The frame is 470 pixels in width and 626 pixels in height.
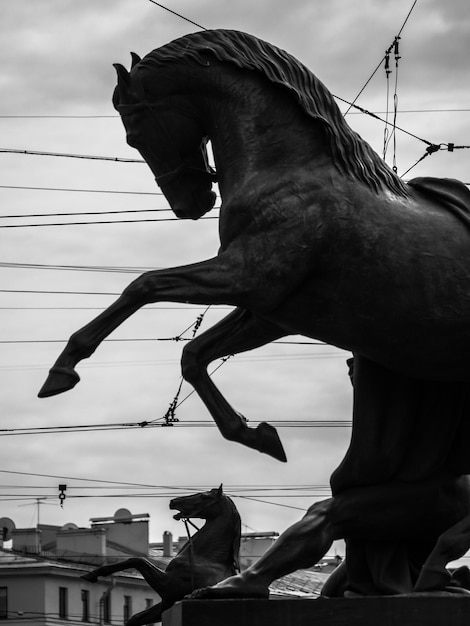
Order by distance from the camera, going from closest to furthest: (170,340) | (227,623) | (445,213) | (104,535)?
(227,623) < (445,213) < (170,340) < (104,535)

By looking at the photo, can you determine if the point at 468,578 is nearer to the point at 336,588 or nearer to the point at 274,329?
the point at 336,588

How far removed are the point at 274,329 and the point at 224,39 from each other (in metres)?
1.52

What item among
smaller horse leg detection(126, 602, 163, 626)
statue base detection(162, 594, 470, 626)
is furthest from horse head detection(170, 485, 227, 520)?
statue base detection(162, 594, 470, 626)

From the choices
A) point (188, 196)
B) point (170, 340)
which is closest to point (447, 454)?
point (188, 196)

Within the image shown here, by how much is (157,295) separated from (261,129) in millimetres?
1029

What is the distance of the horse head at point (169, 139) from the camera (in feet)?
28.1

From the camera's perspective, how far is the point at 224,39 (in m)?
8.48

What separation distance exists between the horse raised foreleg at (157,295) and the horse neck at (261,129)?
55 centimetres

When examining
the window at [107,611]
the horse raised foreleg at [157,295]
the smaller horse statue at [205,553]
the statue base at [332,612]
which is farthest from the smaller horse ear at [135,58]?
the window at [107,611]

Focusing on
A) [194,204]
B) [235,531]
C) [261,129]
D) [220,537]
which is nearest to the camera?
[261,129]

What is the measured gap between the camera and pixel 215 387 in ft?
28.2

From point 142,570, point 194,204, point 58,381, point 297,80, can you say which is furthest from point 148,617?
point 297,80

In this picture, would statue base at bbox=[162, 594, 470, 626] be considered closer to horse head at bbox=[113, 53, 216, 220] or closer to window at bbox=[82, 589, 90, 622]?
horse head at bbox=[113, 53, 216, 220]

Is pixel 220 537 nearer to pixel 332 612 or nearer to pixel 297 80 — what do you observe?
pixel 332 612
